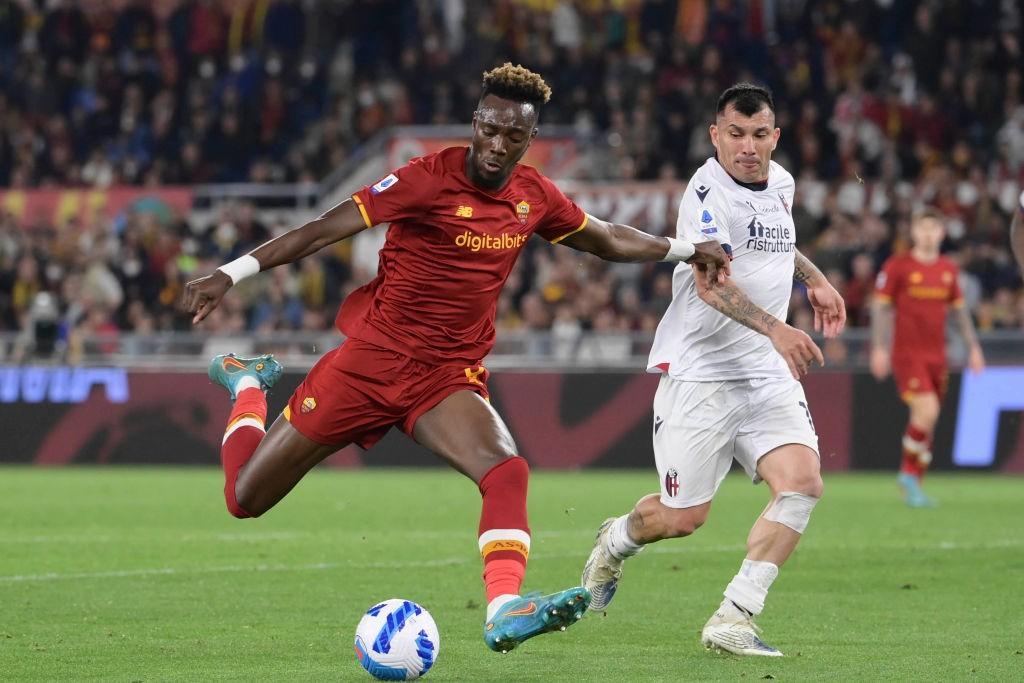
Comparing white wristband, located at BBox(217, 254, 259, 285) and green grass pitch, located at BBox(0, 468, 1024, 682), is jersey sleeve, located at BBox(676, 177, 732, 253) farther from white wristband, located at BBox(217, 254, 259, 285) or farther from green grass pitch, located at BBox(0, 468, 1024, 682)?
white wristband, located at BBox(217, 254, 259, 285)

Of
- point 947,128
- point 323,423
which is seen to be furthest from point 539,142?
point 323,423

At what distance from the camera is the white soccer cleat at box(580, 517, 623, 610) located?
26.1 ft

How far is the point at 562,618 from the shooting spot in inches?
234

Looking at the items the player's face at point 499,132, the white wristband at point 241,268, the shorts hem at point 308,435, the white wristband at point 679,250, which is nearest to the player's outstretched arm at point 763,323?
the white wristband at point 679,250

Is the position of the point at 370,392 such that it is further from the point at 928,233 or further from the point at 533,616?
the point at 928,233

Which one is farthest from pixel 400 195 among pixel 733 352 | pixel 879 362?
pixel 879 362

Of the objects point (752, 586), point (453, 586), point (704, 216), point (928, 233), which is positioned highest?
point (704, 216)

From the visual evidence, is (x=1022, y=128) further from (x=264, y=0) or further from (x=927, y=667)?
(x=927, y=667)

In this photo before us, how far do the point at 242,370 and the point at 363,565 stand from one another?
2510 mm

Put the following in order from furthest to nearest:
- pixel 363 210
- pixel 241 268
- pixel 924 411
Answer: pixel 924 411, pixel 363 210, pixel 241 268

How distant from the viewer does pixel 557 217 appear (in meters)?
7.02

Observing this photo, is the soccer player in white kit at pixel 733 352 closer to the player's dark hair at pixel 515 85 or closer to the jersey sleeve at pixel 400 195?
Result: the player's dark hair at pixel 515 85

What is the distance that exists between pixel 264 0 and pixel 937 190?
503 inches

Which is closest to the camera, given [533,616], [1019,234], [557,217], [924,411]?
[533,616]
